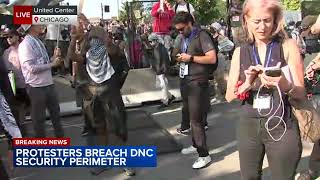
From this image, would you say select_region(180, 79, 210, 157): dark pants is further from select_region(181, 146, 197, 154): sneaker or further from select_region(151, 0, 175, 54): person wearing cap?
select_region(151, 0, 175, 54): person wearing cap

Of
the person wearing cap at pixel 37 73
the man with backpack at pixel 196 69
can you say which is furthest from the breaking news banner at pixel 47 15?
the man with backpack at pixel 196 69

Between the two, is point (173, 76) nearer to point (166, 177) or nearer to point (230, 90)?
point (166, 177)

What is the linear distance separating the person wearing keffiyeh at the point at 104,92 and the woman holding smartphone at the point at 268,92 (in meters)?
2.29

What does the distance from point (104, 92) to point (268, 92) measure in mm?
2535

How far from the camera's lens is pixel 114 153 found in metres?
4.57

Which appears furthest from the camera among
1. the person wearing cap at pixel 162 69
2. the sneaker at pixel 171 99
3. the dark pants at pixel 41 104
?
the sneaker at pixel 171 99

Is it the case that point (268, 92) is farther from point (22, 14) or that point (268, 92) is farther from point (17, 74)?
point (17, 74)

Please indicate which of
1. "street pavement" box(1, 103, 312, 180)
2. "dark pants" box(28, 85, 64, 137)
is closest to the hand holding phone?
"street pavement" box(1, 103, 312, 180)

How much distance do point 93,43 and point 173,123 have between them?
2.74 m

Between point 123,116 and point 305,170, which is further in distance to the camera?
point 123,116

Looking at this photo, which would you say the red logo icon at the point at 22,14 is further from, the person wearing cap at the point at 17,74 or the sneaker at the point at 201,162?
the sneaker at the point at 201,162

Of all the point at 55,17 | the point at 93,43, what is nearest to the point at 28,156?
the point at 93,43

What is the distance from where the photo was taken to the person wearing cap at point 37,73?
5.09 m

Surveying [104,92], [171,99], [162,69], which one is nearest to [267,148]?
[104,92]
